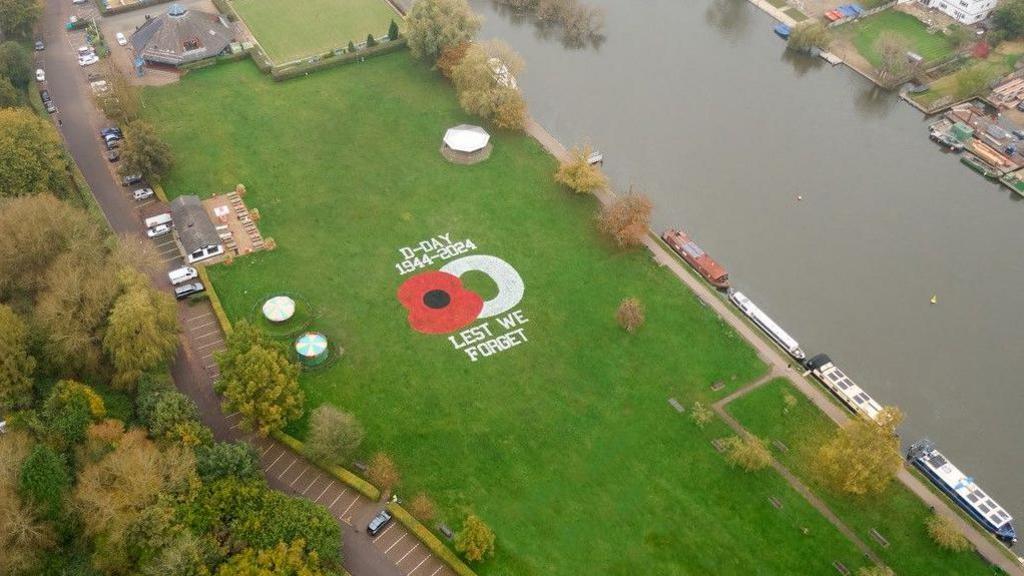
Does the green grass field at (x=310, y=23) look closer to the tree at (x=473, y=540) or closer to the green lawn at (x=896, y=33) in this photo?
the green lawn at (x=896, y=33)

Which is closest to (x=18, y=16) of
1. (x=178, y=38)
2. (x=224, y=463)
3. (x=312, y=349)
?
(x=178, y=38)

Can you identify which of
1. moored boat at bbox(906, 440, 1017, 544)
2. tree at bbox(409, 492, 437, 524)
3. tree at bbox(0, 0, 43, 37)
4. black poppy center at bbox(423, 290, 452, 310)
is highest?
moored boat at bbox(906, 440, 1017, 544)

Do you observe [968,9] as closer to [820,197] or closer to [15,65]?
[820,197]

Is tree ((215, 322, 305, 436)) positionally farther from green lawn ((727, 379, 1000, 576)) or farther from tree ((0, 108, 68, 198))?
green lawn ((727, 379, 1000, 576))

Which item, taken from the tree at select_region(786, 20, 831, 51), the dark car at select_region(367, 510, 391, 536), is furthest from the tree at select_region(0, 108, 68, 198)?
the tree at select_region(786, 20, 831, 51)

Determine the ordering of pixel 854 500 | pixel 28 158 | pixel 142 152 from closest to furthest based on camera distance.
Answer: pixel 854 500
pixel 28 158
pixel 142 152

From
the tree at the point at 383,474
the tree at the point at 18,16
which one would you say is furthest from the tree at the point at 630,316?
the tree at the point at 18,16
